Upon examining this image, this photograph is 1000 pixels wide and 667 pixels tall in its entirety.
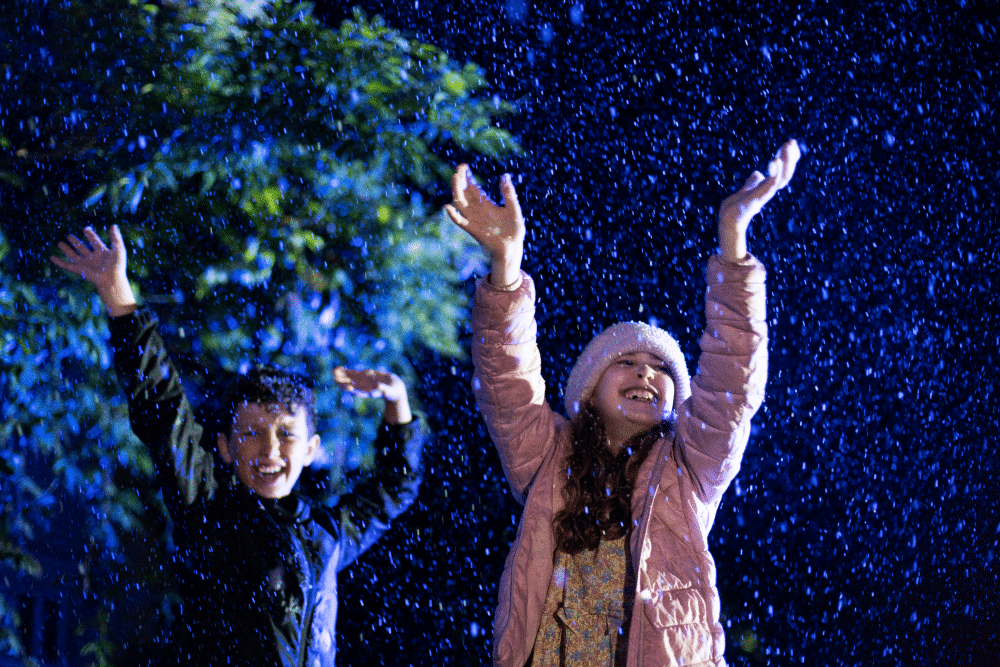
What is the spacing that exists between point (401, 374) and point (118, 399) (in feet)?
2.36

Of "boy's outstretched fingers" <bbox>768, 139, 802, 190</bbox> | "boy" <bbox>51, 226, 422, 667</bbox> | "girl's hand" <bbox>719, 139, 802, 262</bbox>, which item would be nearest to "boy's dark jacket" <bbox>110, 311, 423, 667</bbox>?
"boy" <bbox>51, 226, 422, 667</bbox>

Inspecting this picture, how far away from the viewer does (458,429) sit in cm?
332

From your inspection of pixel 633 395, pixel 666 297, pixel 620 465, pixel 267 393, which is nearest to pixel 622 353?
pixel 633 395

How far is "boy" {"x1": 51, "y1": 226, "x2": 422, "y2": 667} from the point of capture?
178cm

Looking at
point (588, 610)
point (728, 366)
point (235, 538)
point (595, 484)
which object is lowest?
point (588, 610)

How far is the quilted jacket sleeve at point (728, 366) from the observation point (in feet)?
5.09

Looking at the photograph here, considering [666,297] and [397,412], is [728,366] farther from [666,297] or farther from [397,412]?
[666,297]

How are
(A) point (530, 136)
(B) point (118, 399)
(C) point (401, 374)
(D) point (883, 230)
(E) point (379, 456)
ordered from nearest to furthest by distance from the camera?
(E) point (379, 456), (B) point (118, 399), (C) point (401, 374), (D) point (883, 230), (A) point (530, 136)

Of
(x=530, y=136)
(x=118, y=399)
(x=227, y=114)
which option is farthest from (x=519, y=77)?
(x=118, y=399)

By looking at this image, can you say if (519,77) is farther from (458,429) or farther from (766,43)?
(458,429)

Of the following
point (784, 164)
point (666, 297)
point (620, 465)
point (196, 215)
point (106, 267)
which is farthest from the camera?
point (666, 297)

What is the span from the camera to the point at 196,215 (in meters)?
2.40

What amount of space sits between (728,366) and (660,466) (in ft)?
0.78

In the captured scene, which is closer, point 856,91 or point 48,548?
point 48,548
